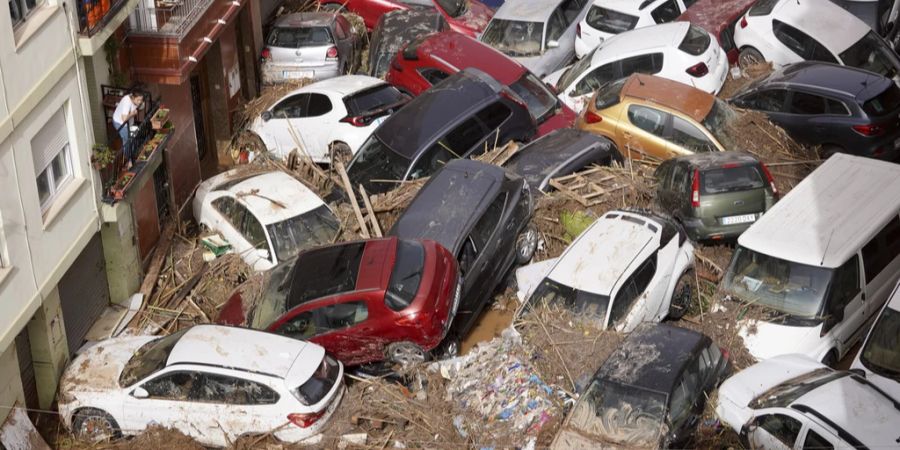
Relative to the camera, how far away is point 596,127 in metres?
20.2

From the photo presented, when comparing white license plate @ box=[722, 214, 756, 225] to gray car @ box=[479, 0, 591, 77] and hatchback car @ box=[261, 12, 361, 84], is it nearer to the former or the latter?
gray car @ box=[479, 0, 591, 77]

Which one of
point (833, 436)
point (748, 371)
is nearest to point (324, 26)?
point (748, 371)

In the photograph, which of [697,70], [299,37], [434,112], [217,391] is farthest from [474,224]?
[299,37]

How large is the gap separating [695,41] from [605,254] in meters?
7.32

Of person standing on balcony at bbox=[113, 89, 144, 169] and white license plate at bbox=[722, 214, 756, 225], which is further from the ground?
person standing on balcony at bbox=[113, 89, 144, 169]

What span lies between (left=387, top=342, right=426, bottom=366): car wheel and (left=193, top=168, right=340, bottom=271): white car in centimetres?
267

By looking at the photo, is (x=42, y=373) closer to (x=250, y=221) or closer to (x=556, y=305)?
(x=250, y=221)

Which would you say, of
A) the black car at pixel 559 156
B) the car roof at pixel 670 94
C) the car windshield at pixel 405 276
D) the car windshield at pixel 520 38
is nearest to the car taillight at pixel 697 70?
the car roof at pixel 670 94

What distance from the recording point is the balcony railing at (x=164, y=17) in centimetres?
1742

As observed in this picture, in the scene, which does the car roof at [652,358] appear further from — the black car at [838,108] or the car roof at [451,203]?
the black car at [838,108]

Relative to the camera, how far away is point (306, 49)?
77.5ft

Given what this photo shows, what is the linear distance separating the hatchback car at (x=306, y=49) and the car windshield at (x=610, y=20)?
4.71 m

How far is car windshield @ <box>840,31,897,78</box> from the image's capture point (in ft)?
72.3

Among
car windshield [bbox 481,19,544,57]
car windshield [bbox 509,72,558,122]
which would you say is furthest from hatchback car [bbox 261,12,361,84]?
car windshield [bbox 509,72,558,122]
